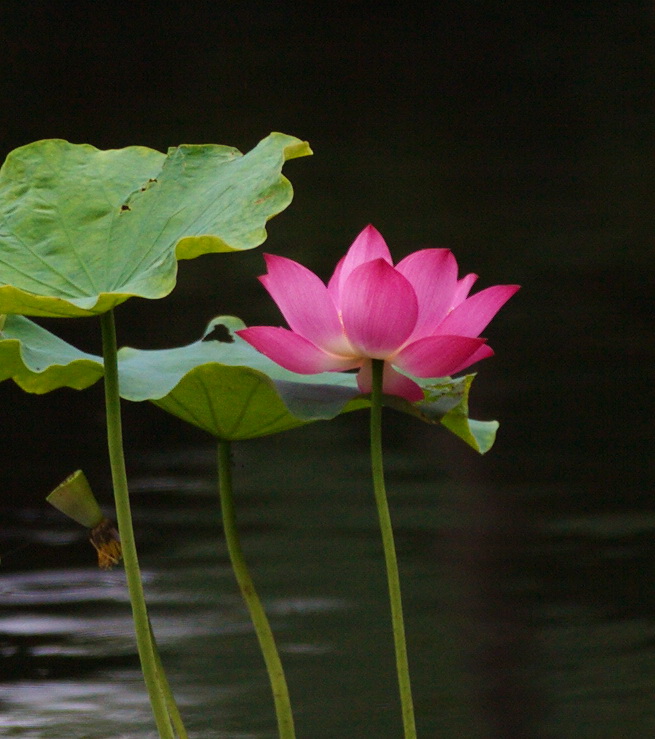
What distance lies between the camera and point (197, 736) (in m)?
1.02

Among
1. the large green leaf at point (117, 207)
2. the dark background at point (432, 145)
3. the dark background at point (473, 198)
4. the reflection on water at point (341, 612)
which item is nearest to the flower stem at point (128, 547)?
the large green leaf at point (117, 207)

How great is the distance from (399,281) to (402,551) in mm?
1320

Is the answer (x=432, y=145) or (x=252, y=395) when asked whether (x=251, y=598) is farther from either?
(x=432, y=145)

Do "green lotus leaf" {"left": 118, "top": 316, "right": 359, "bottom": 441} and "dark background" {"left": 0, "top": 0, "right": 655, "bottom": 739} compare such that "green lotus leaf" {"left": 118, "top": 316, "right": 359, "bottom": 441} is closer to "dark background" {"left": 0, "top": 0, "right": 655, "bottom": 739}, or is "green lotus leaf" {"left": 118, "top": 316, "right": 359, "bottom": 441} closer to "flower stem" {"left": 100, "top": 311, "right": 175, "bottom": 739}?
"flower stem" {"left": 100, "top": 311, "right": 175, "bottom": 739}

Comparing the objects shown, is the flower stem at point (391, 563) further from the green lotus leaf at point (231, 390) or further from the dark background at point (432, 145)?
the dark background at point (432, 145)

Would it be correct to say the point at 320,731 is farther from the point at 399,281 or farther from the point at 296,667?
the point at 399,281

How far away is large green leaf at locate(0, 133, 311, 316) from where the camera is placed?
521 mm

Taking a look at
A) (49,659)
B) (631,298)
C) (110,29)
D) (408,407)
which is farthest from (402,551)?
(110,29)

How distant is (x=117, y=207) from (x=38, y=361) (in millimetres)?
84

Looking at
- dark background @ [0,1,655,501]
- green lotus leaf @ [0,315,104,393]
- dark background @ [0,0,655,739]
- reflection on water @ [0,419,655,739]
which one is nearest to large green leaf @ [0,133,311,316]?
green lotus leaf @ [0,315,104,393]

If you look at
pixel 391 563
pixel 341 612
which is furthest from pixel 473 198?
pixel 391 563

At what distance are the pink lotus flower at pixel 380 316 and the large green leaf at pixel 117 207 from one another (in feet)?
0.12

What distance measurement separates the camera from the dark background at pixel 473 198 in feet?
6.27

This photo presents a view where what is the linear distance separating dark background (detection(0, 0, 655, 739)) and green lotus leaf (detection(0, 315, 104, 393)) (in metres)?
0.72
